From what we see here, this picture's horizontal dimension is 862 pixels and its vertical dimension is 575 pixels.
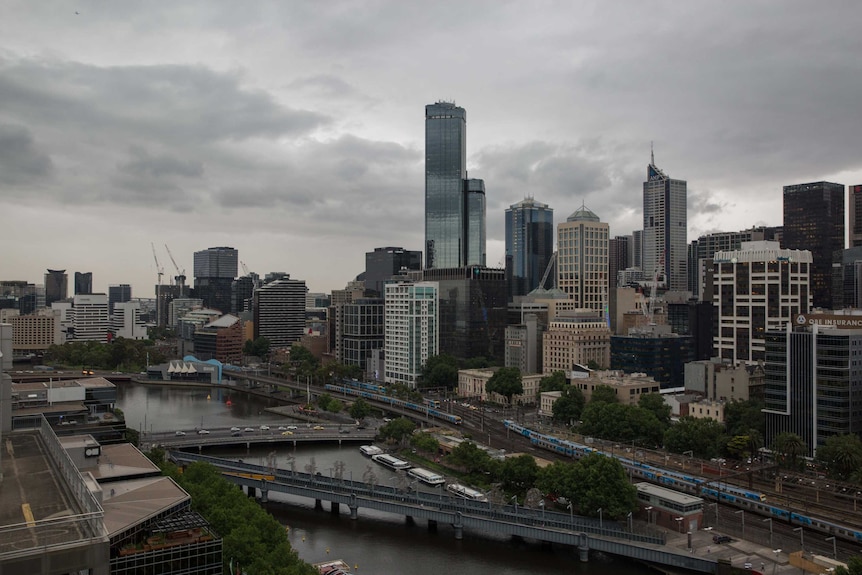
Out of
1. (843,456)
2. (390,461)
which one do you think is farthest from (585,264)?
(843,456)

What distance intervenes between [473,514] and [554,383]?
46788 mm

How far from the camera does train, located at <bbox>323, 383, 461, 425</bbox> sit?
85756 millimetres

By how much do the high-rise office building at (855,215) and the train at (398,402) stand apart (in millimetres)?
122613

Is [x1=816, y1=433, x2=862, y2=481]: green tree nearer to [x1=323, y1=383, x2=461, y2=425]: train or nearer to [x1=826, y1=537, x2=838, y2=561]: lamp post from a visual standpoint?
[x1=826, y1=537, x2=838, y2=561]: lamp post

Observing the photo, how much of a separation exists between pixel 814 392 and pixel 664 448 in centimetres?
1348

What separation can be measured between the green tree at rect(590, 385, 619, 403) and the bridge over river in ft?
92.4

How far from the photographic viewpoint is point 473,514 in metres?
46.6

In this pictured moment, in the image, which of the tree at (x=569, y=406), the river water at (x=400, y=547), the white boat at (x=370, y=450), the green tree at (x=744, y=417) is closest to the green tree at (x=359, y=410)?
the white boat at (x=370, y=450)

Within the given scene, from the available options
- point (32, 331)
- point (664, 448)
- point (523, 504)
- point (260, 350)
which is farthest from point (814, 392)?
point (32, 331)

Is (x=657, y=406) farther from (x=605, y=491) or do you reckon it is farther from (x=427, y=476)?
(x=605, y=491)

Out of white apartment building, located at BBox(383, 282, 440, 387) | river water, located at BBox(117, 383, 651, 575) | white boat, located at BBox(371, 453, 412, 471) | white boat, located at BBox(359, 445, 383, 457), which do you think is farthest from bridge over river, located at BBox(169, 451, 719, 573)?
white apartment building, located at BBox(383, 282, 440, 387)

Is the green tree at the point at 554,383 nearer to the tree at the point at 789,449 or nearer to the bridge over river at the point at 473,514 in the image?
the tree at the point at 789,449

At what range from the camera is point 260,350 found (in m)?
169

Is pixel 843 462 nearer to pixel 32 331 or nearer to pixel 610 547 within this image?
pixel 610 547
